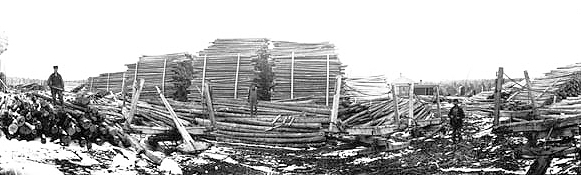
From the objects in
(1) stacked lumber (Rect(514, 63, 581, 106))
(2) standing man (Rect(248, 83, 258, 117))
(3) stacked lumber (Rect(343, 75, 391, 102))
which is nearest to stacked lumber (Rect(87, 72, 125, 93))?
(2) standing man (Rect(248, 83, 258, 117))

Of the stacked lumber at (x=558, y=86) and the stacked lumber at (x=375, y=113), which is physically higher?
the stacked lumber at (x=558, y=86)

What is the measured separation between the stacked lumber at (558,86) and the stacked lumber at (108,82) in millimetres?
19177

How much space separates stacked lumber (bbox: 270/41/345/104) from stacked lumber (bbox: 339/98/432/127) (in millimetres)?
1201

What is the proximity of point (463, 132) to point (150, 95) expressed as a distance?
49.1ft

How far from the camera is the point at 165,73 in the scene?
79.3 ft

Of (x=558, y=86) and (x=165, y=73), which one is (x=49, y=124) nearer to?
(x=165, y=73)

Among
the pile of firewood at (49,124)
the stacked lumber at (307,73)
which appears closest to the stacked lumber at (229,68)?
the stacked lumber at (307,73)

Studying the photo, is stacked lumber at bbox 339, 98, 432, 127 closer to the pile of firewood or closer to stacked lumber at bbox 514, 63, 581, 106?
stacked lumber at bbox 514, 63, 581, 106

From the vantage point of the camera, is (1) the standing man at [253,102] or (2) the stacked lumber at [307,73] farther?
(2) the stacked lumber at [307,73]

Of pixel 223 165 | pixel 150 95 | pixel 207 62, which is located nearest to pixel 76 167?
pixel 223 165

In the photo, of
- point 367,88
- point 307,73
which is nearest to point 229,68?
point 307,73

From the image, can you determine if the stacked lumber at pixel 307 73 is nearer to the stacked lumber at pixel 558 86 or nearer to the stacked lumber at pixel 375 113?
the stacked lumber at pixel 375 113

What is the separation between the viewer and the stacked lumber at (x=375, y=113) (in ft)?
61.9

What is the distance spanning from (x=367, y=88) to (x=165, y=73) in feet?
31.8
